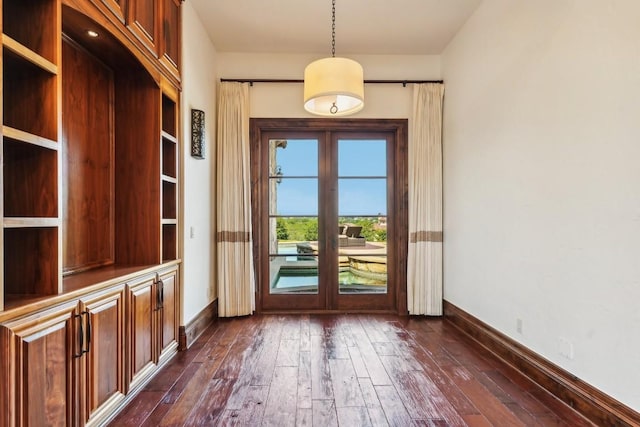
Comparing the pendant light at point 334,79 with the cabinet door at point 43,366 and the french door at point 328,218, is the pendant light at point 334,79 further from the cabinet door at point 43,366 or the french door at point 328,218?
the cabinet door at point 43,366

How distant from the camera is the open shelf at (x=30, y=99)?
1.66 metres

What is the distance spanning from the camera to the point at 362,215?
14.8 feet

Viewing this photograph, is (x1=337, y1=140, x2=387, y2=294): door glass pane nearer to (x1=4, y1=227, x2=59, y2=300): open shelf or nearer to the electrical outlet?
the electrical outlet

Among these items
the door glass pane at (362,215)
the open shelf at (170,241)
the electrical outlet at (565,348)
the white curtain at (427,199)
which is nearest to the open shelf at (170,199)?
the open shelf at (170,241)

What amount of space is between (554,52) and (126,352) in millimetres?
3580

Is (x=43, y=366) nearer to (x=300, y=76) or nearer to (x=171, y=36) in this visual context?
(x=171, y=36)

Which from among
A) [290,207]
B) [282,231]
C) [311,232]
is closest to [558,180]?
[311,232]

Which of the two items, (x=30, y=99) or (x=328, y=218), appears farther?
(x=328, y=218)

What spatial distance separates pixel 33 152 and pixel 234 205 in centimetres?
253

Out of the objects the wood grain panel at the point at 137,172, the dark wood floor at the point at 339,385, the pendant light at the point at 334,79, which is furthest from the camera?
the wood grain panel at the point at 137,172

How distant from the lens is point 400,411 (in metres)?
2.18

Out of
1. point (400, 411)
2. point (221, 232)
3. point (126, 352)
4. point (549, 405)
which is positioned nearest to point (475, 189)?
point (549, 405)

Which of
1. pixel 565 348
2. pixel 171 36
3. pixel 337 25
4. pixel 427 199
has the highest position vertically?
pixel 337 25

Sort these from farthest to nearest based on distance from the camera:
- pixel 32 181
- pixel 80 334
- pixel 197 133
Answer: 1. pixel 197 133
2. pixel 80 334
3. pixel 32 181
